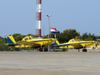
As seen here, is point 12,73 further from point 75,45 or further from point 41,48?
point 75,45

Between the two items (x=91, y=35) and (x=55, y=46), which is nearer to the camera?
(x=55, y=46)

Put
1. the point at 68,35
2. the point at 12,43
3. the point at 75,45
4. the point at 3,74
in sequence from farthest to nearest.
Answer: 1. the point at 68,35
2. the point at 12,43
3. the point at 75,45
4. the point at 3,74

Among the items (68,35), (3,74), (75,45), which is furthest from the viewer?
(68,35)

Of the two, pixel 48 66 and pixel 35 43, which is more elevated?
pixel 35 43

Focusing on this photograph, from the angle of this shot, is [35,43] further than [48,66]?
Yes

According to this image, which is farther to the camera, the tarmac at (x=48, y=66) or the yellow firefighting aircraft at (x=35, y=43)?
the yellow firefighting aircraft at (x=35, y=43)

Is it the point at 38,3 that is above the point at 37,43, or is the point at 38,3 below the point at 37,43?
above

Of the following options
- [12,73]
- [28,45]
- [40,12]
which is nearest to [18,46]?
[28,45]

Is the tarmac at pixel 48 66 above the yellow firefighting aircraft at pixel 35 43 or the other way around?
the other way around

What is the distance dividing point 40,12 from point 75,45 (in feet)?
29.8

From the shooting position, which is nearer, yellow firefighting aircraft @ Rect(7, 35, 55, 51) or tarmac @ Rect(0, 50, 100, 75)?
tarmac @ Rect(0, 50, 100, 75)

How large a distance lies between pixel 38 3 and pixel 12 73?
69.7 m

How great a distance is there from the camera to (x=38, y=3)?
85.1 meters

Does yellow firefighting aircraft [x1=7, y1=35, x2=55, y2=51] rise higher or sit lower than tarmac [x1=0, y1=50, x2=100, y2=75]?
higher
